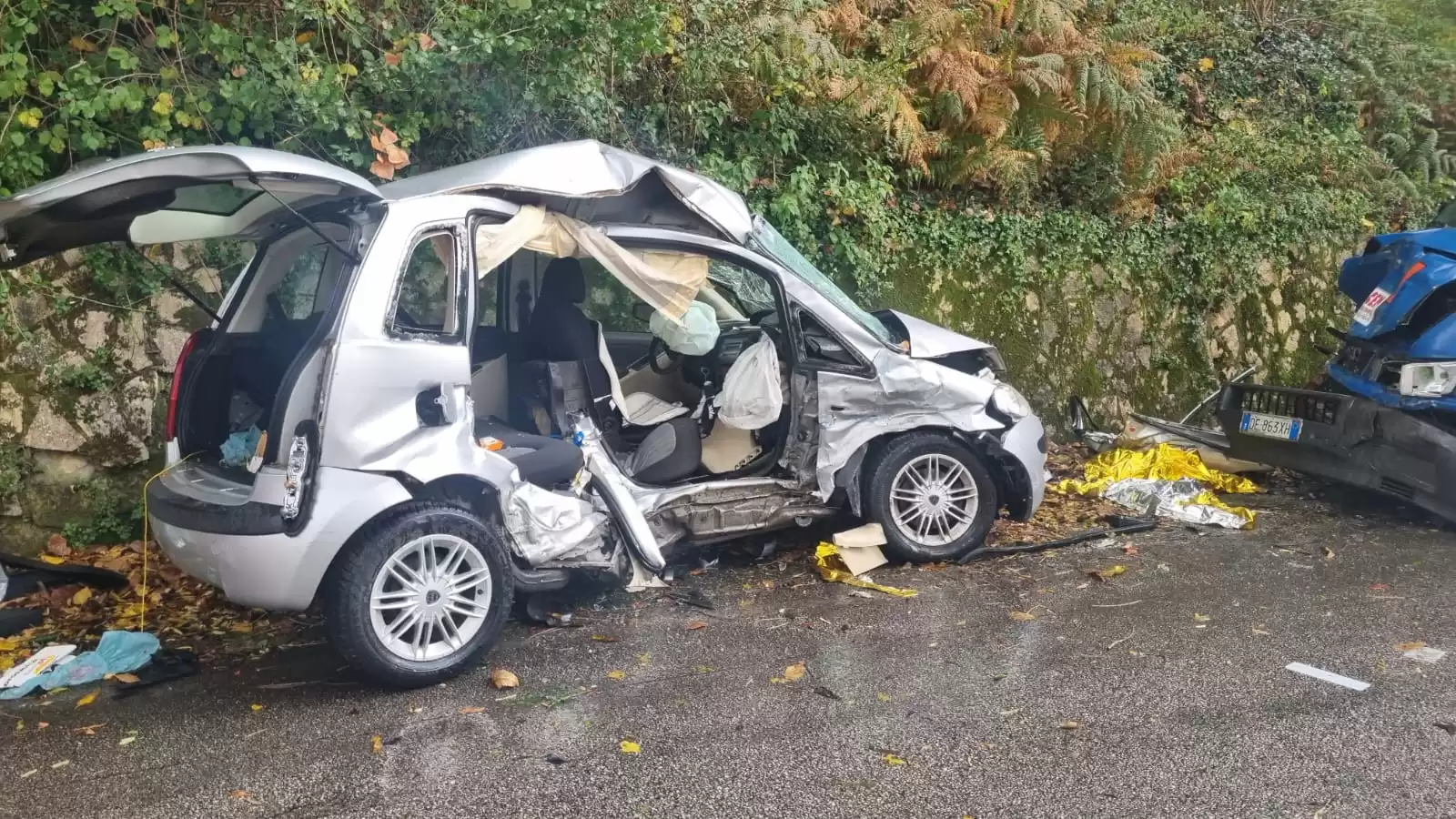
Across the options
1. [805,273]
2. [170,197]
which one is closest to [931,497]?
[805,273]

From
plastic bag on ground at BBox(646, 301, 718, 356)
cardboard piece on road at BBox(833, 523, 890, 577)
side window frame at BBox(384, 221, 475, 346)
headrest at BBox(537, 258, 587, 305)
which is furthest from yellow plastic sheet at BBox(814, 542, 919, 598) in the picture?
side window frame at BBox(384, 221, 475, 346)

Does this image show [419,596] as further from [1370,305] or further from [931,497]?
[1370,305]

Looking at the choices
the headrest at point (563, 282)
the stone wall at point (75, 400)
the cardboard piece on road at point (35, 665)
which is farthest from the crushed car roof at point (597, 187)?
the stone wall at point (75, 400)

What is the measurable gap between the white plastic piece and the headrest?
12.0 ft

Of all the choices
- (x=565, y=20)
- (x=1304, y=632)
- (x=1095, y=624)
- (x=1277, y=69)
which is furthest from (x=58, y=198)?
(x=1277, y=69)

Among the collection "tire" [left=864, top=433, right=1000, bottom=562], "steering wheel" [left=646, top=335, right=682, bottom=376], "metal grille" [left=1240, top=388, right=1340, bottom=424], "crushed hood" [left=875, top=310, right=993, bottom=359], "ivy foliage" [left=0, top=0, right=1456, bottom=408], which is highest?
"ivy foliage" [left=0, top=0, right=1456, bottom=408]

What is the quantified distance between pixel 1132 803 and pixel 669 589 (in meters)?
2.75

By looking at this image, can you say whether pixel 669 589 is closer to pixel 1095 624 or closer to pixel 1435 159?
pixel 1095 624

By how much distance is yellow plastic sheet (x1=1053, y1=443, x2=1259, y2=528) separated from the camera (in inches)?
306

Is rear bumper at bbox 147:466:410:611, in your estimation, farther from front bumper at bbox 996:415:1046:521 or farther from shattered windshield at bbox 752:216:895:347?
front bumper at bbox 996:415:1046:521

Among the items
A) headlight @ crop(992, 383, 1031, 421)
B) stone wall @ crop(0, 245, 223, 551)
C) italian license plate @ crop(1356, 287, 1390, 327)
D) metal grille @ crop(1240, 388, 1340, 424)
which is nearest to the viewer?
headlight @ crop(992, 383, 1031, 421)

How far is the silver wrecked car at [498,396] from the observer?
394 cm

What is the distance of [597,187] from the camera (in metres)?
4.71

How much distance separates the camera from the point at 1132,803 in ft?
10.5
